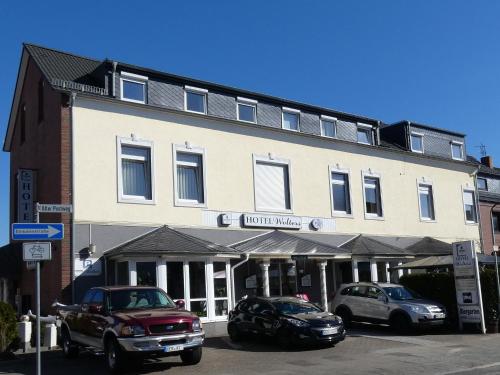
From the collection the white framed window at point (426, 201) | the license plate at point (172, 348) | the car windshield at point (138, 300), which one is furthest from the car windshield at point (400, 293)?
the white framed window at point (426, 201)

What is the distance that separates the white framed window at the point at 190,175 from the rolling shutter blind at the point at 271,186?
2574 mm

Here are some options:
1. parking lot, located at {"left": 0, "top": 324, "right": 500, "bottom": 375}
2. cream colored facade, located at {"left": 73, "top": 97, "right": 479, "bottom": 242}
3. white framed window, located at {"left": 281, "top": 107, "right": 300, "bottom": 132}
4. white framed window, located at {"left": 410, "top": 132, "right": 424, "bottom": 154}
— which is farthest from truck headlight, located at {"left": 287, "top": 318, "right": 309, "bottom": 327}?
white framed window, located at {"left": 410, "top": 132, "right": 424, "bottom": 154}

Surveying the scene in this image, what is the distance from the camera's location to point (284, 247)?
70.8 ft

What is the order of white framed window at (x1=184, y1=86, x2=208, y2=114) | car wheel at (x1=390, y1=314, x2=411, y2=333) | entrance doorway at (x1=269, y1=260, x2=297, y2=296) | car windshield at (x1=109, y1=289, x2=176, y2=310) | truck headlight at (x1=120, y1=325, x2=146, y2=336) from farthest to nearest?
entrance doorway at (x1=269, y1=260, x2=297, y2=296), white framed window at (x1=184, y1=86, x2=208, y2=114), car wheel at (x1=390, y1=314, x2=411, y2=333), car windshield at (x1=109, y1=289, x2=176, y2=310), truck headlight at (x1=120, y1=325, x2=146, y2=336)

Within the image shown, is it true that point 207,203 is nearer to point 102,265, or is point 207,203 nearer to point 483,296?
point 102,265

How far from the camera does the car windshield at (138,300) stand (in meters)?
12.6

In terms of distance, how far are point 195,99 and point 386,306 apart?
10.1 metres

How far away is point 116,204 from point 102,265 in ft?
6.73

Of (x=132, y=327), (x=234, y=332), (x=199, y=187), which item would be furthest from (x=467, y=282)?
(x=132, y=327)

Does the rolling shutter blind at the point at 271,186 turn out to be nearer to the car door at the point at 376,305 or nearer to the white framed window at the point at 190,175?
the white framed window at the point at 190,175

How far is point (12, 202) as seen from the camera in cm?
2477

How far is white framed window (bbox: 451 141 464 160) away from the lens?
3225 centimetres

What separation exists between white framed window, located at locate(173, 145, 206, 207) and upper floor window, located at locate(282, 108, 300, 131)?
15.5 ft

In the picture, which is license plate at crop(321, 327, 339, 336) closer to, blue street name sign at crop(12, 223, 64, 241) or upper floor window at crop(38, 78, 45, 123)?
blue street name sign at crop(12, 223, 64, 241)
